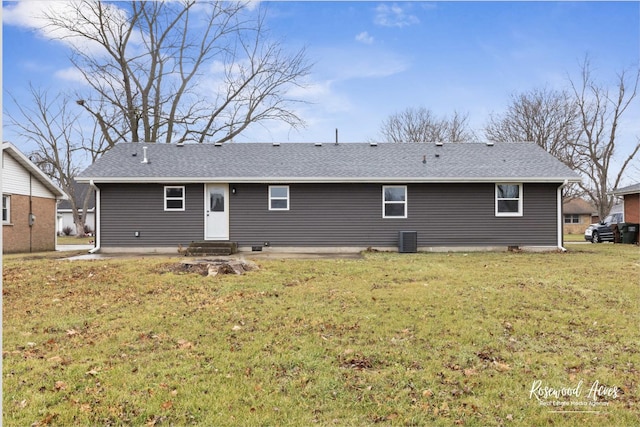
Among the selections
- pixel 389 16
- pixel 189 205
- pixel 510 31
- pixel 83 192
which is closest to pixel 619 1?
pixel 510 31

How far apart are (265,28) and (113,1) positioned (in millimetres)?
8987

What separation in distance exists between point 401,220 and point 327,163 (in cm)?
344

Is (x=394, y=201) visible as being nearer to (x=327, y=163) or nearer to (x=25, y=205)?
(x=327, y=163)

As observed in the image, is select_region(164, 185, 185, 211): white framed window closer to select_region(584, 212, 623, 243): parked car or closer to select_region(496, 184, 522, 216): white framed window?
select_region(496, 184, 522, 216): white framed window

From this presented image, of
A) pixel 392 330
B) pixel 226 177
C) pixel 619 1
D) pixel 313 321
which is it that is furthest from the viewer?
pixel 226 177

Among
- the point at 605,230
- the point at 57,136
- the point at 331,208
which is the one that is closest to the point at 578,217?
the point at 605,230

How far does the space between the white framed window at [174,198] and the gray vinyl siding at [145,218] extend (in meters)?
0.14

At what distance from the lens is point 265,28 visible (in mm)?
26875

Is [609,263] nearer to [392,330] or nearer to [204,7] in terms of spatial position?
[392,330]

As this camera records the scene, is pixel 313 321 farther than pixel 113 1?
No

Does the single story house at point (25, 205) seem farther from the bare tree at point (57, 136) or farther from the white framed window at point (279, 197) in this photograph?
the bare tree at point (57, 136)

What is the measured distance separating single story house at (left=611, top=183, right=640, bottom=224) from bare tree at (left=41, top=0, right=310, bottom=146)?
17966mm

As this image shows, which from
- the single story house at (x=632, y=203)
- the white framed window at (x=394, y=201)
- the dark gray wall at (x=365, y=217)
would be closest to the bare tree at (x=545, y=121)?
the single story house at (x=632, y=203)

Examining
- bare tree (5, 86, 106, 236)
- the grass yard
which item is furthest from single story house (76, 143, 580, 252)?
bare tree (5, 86, 106, 236)
